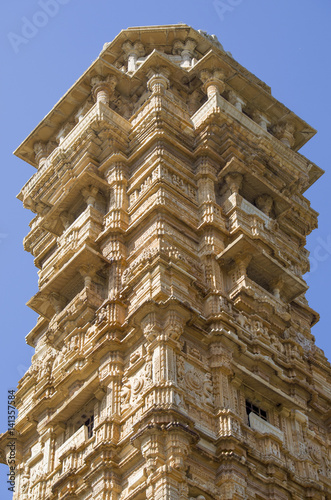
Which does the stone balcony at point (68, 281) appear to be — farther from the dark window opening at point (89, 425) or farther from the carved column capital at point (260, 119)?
the carved column capital at point (260, 119)

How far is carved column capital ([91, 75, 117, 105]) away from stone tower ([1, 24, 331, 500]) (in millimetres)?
55

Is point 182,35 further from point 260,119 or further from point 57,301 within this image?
point 57,301

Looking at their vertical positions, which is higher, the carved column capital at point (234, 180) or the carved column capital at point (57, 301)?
the carved column capital at point (234, 180)

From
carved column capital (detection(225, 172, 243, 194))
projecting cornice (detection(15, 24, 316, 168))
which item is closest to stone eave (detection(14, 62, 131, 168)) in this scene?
projecting cornice (detection(15, 24, 316, 168))

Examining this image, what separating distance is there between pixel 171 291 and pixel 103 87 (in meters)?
14.0

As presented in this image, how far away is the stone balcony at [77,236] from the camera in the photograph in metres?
37.0

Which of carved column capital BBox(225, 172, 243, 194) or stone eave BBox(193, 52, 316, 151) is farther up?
stone eave BBox(193, 52, 316, 151)

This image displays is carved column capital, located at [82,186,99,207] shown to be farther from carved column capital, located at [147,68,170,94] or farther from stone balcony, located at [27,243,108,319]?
carved column capital, located at [147,68,170,94]

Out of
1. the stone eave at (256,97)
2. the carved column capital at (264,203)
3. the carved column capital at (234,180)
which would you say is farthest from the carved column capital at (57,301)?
the stone eave at (256,97)

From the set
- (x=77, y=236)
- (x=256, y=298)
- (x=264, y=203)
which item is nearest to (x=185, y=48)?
(x=264, y=203)

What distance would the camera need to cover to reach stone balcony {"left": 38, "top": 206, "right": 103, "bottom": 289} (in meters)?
37.0

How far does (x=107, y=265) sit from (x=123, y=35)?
48.1 ft

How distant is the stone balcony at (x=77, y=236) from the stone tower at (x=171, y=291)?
73 mm

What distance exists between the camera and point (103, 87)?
141 ft
